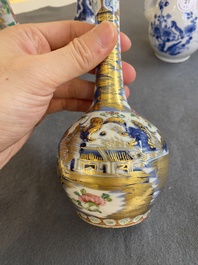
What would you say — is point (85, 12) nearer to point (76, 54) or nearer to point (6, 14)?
point (6, 14)

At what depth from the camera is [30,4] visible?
1.41 metres

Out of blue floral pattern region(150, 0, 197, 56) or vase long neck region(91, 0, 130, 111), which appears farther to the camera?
blue floral pattern region(150, 0, 197, 56)

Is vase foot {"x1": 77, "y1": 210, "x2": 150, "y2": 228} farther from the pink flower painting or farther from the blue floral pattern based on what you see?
the blue floral pattern

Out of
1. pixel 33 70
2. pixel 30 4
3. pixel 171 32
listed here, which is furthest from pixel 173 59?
pixel 30 4

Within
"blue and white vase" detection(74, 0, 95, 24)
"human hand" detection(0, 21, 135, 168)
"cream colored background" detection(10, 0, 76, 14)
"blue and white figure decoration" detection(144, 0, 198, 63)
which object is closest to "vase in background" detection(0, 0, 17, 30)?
"blue and white vase" detection(74, 0, 95, 24)

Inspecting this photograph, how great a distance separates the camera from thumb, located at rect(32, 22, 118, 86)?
450 millimetres

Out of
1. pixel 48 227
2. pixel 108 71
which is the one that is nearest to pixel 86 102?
pixel 108 71

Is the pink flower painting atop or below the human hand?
below

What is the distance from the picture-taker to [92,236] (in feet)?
1.74

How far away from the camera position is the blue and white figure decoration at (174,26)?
807 millimetres

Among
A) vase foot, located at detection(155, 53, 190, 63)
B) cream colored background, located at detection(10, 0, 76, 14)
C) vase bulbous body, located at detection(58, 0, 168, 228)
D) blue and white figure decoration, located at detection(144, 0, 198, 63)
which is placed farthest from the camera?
cream colored background, located at detection(10, 0, 76, 14)

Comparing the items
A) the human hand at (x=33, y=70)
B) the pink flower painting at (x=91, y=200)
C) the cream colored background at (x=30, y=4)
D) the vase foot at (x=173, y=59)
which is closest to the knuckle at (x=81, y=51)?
the human hand at (x=33, y=70)

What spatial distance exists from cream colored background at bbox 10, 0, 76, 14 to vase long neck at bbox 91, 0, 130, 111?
97cm

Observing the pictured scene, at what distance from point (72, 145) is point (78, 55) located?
139 mm
